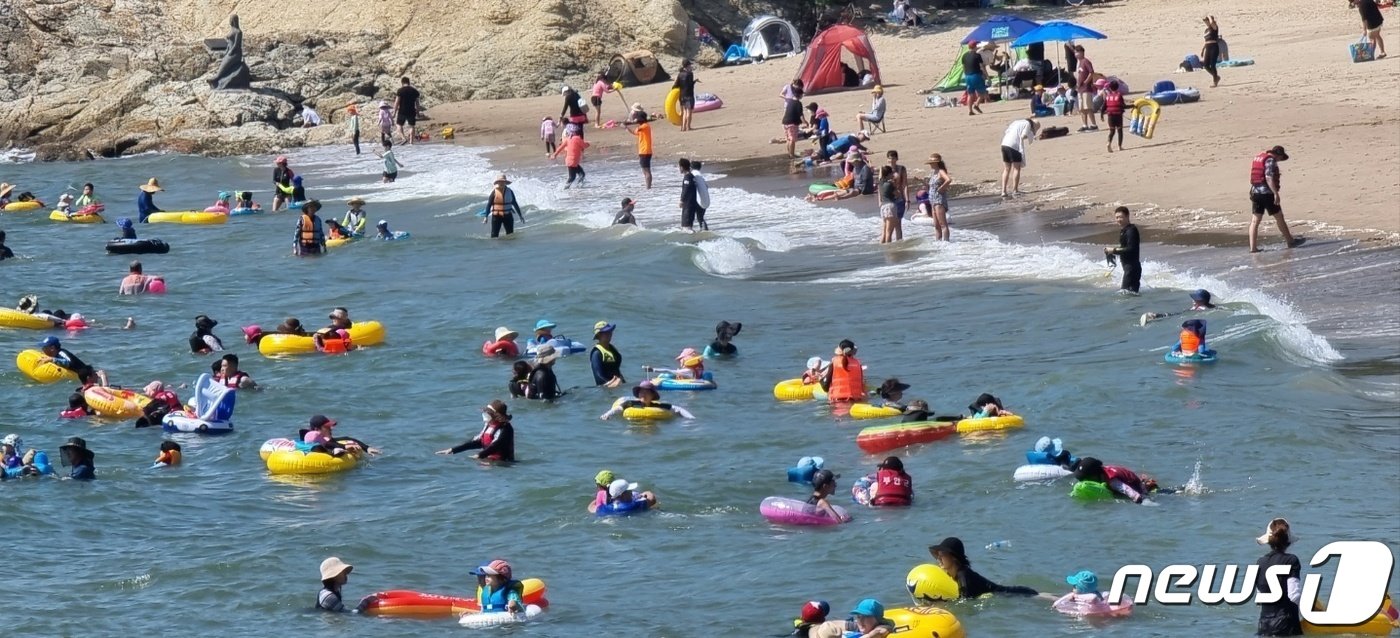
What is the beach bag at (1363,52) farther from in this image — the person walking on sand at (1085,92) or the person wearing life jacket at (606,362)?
the person wearing life jacket at (606,362)

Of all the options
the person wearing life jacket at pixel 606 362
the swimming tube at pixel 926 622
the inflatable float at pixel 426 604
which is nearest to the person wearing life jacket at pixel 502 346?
the person wearing life jacket at pixel 606 362

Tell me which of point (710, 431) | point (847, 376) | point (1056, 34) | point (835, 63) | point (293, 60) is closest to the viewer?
point (710, 431)

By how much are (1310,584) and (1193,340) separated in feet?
23.7

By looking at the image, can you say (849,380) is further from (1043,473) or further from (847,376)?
(1043,473)

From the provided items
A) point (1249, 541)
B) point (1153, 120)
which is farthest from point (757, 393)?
point (1153, 120)

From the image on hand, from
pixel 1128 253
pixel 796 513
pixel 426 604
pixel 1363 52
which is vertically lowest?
pixel 426 604

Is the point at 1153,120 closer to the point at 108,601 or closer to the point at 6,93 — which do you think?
the point at 108,601

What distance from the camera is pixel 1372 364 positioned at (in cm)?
1784

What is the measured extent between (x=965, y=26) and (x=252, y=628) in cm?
3867

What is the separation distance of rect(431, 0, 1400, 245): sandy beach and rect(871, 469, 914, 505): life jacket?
1038cm

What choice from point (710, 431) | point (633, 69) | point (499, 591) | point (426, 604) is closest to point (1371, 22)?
point (633, 69)

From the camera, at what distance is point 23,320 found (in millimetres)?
24359

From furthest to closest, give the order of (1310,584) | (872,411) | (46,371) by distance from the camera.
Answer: (46,371) < (872,411) < (1310,584)

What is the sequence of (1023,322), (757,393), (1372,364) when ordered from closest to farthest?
1. (1372,364)
2. (757,393)
3. (1023,322)
